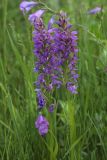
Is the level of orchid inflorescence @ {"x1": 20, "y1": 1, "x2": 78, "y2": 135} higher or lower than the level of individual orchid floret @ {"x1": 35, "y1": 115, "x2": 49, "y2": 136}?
higher

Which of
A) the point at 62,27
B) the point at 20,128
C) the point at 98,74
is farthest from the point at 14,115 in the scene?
the point at 98,74

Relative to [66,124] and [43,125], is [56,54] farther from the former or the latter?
[66,124]

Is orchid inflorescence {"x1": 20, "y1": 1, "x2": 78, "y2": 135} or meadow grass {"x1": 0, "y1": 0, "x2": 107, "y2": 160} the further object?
meadow grass {"x1": 0, "y1": 0, "x2": 107, "y2": 160}

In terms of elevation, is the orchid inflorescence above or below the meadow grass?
above

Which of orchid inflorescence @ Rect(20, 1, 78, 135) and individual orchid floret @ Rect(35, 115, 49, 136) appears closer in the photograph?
orchid inflorescence @ Rect(20, 1, 78, 135)

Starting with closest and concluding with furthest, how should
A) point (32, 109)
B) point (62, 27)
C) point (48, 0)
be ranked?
point (62, 27) < point (32, 109) < point (48, 0)

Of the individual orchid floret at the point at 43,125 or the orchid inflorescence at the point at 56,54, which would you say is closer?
the orchid inflorescence at the point at 56,54

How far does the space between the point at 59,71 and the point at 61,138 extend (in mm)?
529

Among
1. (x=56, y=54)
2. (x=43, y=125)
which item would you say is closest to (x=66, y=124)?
(x=43, y=125)

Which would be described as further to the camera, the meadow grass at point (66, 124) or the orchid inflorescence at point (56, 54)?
the meadow grass at point (66, 124)

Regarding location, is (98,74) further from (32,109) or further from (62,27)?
(62,27)

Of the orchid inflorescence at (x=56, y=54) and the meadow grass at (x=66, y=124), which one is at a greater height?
the orchid inflorescence at (x=56, y=54)

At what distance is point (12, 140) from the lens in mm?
1920

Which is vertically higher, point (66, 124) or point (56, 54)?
point (56, 54)
